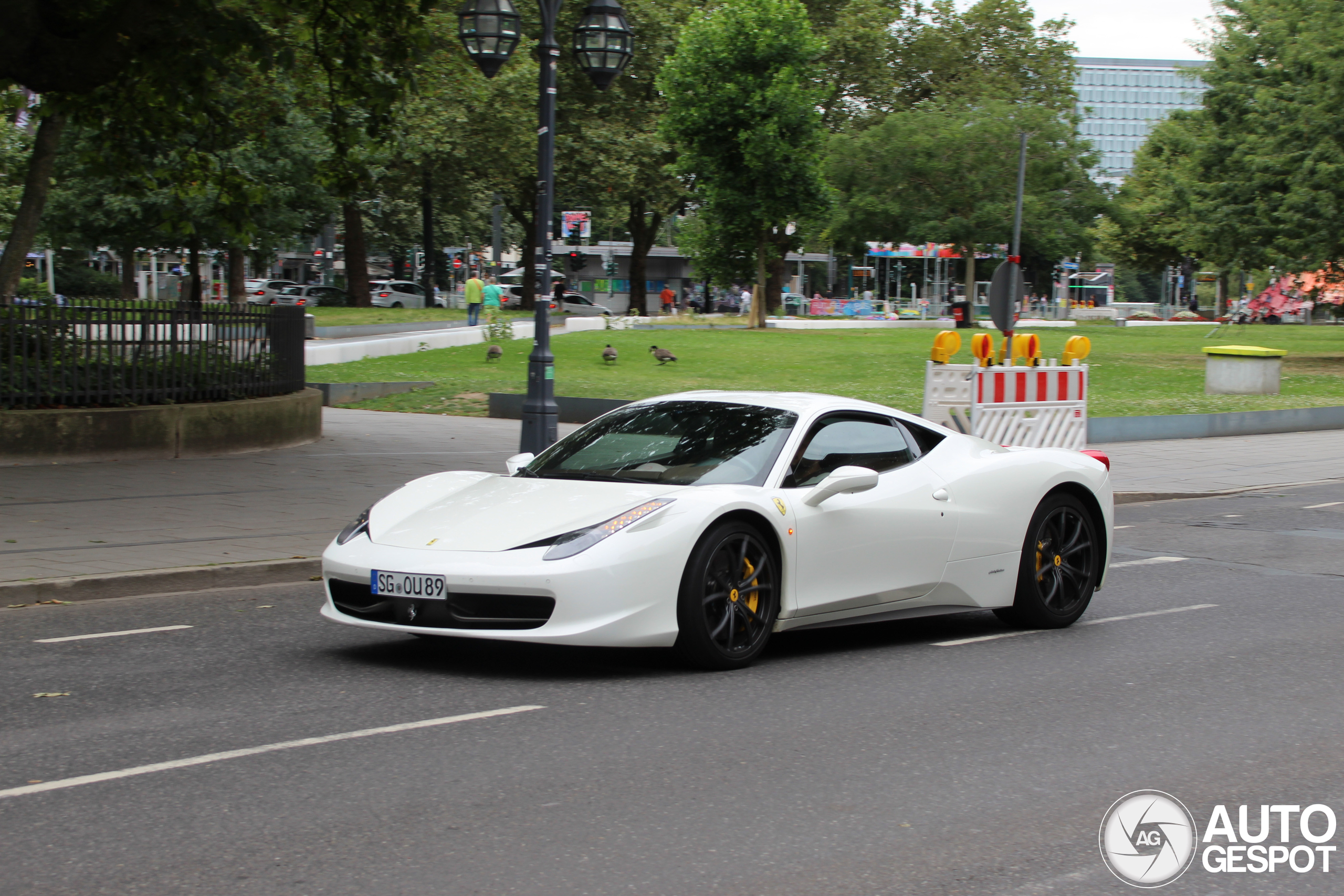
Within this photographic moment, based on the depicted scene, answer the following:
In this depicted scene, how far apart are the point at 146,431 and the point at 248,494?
259cm

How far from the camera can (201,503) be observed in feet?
39.1

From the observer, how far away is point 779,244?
5666cm

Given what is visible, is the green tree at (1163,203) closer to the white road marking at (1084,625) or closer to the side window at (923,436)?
the white road marking at (1084,625)

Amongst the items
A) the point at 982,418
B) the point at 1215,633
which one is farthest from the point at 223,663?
the point at 982,418

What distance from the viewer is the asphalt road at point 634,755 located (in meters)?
4.10

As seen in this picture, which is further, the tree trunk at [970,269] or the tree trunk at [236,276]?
the tree trunk at [970,269]

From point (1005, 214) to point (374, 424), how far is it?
33.8m

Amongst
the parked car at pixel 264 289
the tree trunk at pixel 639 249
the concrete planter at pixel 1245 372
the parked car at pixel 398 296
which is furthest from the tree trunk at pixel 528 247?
the concrete planter at pixel 1245 372

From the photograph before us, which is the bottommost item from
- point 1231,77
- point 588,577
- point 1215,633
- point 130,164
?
point 1215,633

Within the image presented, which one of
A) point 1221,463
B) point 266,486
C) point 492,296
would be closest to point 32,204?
point 266,486

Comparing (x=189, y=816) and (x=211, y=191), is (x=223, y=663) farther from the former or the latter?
(x=211, y=191)

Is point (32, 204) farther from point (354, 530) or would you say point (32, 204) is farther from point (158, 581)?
point (354, 530)

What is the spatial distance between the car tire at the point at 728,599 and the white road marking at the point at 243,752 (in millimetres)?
867

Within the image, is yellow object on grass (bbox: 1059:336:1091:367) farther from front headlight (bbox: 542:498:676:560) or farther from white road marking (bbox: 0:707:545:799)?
white road marking (bbox: 0:707:545:799)
